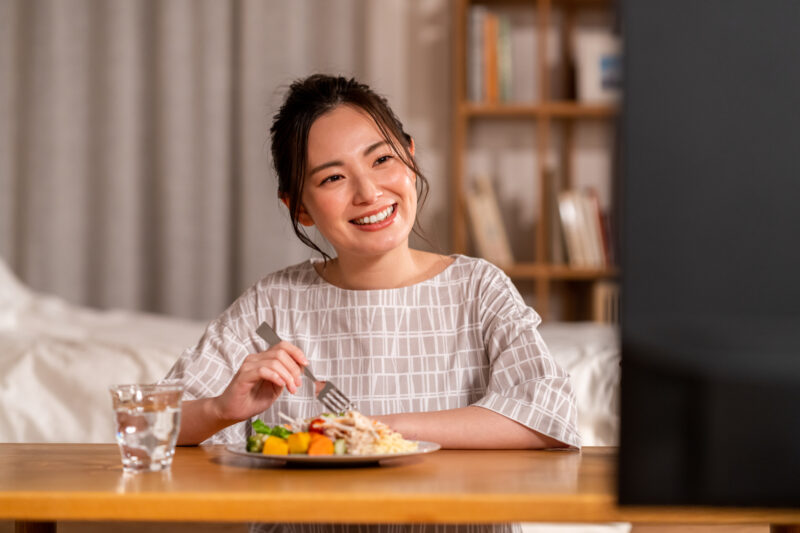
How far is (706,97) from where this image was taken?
52 cm

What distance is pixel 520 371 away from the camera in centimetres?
111

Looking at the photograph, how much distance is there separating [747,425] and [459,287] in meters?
0.78

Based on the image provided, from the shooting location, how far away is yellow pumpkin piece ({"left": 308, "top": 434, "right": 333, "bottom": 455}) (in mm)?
822

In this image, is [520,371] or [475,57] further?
[475,57]

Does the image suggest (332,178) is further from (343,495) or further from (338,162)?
(343,495)

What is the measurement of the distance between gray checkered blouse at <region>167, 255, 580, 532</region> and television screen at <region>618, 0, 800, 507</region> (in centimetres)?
63

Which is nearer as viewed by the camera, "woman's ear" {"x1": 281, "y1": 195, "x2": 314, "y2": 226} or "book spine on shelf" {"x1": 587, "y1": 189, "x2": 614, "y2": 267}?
"woman's ear" {"x1": 281, "y1": 195, "x2": 314, "y2": 226}

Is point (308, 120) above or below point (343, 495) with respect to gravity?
above

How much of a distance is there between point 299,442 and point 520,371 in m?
0.36

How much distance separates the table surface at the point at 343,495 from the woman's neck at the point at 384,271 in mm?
506

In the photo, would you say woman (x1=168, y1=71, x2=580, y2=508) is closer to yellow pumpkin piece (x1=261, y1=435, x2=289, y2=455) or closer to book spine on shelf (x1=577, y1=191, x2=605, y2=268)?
yellow pumpkin piece (x1=261, y1=435, x2=289, y2=455)

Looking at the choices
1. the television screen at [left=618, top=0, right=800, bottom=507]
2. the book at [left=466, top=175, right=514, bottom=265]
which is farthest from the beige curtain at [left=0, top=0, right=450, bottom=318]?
the television screen at [left=618, top=0, right=800, bottom=507]

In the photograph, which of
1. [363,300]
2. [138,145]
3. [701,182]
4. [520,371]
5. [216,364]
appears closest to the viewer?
[701,182]

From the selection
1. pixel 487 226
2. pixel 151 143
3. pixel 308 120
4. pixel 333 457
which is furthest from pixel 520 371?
pixel 151 143
